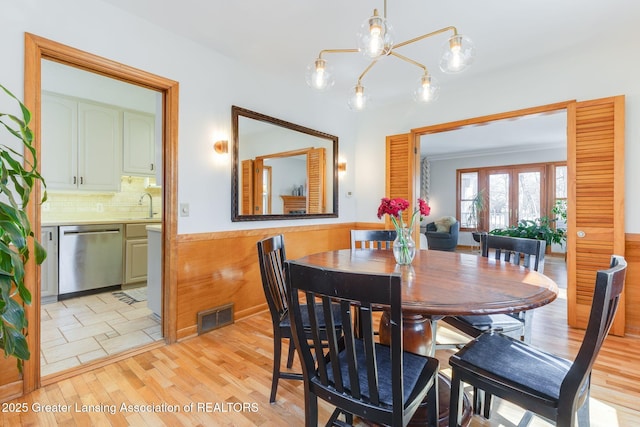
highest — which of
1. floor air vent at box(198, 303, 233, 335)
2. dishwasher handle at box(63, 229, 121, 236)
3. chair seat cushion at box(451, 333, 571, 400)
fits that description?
dishwasher handle at box(63, 229, 121, 236)

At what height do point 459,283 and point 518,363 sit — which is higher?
point 459,283

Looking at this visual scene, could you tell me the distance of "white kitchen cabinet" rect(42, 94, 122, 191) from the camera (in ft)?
11.4

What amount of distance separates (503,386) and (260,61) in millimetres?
3036

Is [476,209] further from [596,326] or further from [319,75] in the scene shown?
[596,326]

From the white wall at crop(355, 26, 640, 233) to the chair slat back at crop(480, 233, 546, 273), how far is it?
1329mm

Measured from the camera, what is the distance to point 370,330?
3.15 feet

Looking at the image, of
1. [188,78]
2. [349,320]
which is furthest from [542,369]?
[188,78]

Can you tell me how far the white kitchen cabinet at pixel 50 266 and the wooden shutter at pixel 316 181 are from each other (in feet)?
9.34

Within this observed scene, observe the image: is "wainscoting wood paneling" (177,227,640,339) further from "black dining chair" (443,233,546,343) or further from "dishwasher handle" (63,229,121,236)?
"dishwasher handle" (63,229,121,236)

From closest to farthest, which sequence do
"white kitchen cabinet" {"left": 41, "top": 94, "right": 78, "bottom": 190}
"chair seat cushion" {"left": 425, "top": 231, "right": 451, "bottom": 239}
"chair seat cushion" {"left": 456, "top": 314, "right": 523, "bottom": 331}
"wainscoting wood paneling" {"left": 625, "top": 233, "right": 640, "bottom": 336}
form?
1. "chair seat cushion" {"left": 456, "top": 314, "right": 523, "bottom": 331}
2. "wainscoting wood paneling" {"left": 625, "top": 233, "right": 640, "bottom": 336}
3. "white kitchen cabinet" {"left": 41, "top": 94, "right": 78, "bottom": 190}
4. "chair seat cushion" {"left": 425, "top": 231, "right": 451, "bottom": 239}

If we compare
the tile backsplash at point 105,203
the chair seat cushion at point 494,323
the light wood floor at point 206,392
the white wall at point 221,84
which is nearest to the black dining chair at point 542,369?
the chair seat cushion at point 494,323

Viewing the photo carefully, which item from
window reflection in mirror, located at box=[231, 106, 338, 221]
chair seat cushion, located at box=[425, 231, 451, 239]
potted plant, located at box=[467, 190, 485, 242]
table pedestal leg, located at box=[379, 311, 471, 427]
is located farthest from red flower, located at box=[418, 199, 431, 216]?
potted plant, located at box=[467, 190, 485, 242]

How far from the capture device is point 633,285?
2545 millimetres

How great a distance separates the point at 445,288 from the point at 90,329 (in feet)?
9.79
